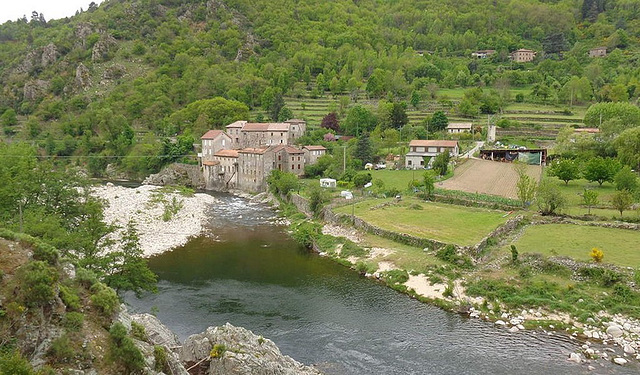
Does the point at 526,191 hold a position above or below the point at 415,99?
below

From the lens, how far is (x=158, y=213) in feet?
166

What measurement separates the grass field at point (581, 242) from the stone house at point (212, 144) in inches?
1884

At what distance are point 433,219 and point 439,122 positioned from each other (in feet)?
130

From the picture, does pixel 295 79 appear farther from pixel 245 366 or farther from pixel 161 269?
pixel 245 366

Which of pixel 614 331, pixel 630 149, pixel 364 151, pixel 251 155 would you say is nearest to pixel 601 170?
pixel 630 149

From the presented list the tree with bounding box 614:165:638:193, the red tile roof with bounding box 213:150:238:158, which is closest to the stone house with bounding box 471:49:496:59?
the red tile roof with bounding box 213:150:238:158

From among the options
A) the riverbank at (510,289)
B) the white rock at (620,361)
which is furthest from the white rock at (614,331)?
the white rock at (620,361)

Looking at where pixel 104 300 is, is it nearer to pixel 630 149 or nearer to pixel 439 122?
pixel 630 149

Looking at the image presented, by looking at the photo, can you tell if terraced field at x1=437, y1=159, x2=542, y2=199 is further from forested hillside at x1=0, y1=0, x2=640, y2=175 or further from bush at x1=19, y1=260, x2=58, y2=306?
bush at x1=19, y1=260, x2=58, y2=306

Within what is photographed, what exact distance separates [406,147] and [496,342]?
49.0 meters

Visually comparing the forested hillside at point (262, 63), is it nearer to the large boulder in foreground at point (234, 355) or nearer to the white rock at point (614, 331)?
the white rock at point (614, 331)

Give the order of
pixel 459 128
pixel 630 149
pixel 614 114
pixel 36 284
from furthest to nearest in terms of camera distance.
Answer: pixel 459 128 → pixel 614 114 → pixel 630 149 → pixel 36 284

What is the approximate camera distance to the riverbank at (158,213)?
41344 mm


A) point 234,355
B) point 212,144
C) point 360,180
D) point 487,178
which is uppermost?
point 212,144
